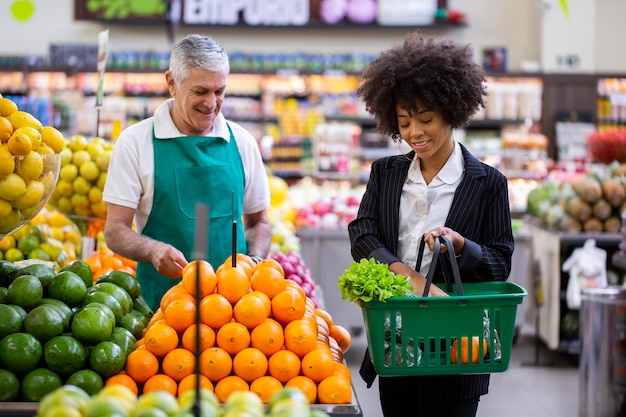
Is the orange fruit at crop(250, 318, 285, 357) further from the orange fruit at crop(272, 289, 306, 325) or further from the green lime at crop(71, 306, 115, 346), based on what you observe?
the green lime at crop(71, 306, 115, 346)

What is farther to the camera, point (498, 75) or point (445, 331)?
point (498, 75)

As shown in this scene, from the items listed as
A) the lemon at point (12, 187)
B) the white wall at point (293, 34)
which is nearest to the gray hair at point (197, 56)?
the lemon at point (12, 187)

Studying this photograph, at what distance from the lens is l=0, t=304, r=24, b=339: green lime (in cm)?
205

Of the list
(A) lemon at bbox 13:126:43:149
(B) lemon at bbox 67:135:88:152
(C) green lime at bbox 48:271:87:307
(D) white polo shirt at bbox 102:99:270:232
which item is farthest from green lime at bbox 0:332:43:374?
(B) lemon at bbox 67:135:88:152

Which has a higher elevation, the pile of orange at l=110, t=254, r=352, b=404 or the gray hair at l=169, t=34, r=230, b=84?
the gray hair at l=169, t=34, r=230, b=84

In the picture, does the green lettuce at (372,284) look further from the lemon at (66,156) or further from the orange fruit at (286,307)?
the lemon at (66,156)

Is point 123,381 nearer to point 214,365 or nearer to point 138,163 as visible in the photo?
point 214,365

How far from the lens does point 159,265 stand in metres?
2.62

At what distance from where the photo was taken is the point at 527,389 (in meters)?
5.55

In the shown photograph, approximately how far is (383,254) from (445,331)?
361 mm

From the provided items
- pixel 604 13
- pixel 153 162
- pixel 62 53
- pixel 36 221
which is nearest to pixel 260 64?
pixel 62 53

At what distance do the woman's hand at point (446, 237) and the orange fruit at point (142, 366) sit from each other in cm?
73

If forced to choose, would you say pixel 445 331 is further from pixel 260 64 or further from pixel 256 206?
pixel 260 64

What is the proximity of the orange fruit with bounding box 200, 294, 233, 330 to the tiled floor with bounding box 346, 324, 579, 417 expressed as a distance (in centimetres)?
248
